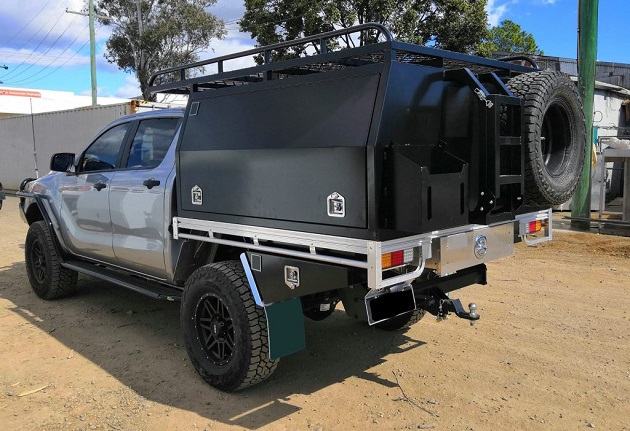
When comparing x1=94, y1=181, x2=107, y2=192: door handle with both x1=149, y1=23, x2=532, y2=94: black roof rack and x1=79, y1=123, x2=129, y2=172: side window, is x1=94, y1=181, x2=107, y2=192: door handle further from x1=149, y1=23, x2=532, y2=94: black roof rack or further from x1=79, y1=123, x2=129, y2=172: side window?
x1=149, y1=23, x2=532, y2=94: black roof rack

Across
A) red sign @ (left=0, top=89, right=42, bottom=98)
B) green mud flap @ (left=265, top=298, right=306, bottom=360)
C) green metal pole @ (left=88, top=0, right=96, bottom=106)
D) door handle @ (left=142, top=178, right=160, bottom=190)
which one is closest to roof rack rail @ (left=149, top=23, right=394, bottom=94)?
door handle @ (left=142, top=178, right=160, bottom=190)

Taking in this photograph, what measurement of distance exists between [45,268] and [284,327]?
3825mm

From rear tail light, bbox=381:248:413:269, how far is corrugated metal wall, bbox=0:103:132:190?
40.6ft

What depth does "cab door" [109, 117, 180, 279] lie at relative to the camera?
4.57 meters

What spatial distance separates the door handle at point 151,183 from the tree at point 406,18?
12482 millimetres

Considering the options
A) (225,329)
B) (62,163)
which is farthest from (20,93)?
(225,329)

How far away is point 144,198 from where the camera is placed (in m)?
4.72

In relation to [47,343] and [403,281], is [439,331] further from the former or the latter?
[47,343]

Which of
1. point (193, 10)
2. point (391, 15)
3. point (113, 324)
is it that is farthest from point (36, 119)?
point (113, 324)

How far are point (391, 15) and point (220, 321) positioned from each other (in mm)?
14850

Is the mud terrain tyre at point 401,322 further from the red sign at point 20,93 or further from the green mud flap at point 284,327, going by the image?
the red sign at point 20,93

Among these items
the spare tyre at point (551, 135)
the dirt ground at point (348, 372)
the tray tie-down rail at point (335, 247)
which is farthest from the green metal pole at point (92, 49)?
the spare tyre at point (551, 135)

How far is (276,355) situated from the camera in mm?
3674

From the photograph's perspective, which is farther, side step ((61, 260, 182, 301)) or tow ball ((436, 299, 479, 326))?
side step ((61, 260, 182, 301))
